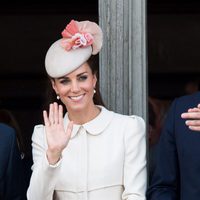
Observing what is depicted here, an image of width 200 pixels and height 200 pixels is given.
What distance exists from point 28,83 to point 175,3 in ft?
3.41

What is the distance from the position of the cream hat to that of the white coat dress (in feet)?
0.64

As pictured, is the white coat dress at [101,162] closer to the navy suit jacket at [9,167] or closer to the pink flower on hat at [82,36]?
the navy suit jacket at [9,167]

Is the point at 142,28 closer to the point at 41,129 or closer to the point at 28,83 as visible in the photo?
the point at 41,129

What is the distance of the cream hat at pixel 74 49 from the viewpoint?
8.98 feet

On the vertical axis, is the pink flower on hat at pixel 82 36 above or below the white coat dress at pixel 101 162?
above

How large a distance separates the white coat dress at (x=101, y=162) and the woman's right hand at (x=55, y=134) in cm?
12

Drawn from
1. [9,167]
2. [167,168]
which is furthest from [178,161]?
[9,167]

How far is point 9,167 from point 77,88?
0.32 metres

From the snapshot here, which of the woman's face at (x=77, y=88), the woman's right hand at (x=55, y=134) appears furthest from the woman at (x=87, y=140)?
the woman's right hand at (x=55, y=134)

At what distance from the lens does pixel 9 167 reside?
2746 millimetres

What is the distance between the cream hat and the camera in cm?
274

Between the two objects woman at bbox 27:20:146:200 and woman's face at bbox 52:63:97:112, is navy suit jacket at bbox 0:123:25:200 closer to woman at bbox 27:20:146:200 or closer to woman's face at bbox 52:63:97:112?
woman at bbox 27:20:146:200

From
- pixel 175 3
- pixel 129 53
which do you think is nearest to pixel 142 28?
pixel 129 53

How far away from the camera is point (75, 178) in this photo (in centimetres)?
272
